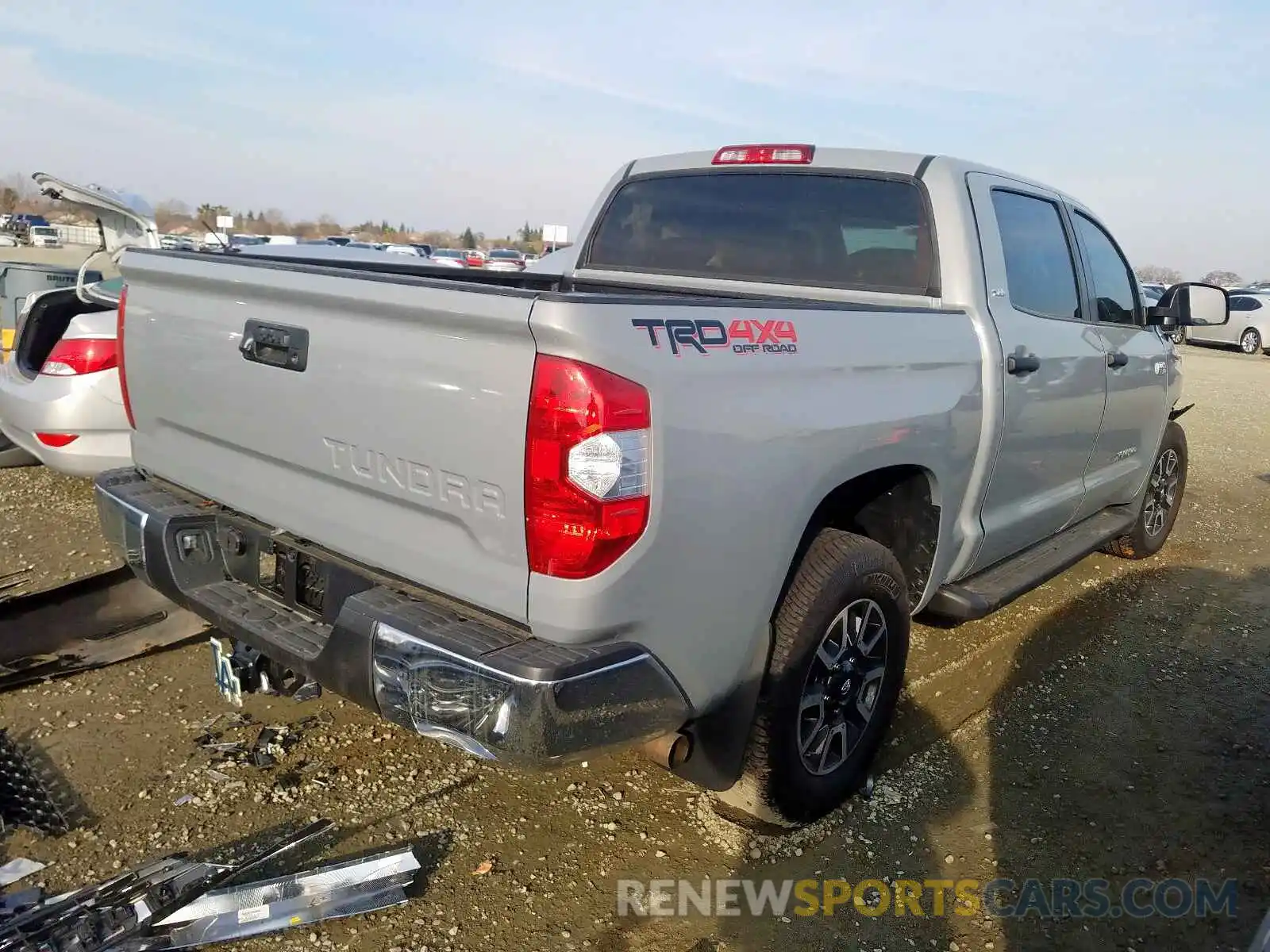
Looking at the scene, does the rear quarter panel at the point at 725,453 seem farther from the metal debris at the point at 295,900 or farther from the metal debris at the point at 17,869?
the metal debris at the point at 17,869

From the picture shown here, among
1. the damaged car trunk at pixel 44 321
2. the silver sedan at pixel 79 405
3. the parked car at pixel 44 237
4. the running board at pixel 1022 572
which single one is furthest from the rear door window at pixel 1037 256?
the parked car at pixel 44 237

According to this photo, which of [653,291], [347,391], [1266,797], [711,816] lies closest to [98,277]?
[653,291]

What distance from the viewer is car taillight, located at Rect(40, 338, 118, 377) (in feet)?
16.3

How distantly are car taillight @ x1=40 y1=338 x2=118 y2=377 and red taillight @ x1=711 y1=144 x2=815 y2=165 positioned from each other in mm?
3353

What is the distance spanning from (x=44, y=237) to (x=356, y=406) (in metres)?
34.7

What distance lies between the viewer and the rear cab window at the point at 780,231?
11.4 ft

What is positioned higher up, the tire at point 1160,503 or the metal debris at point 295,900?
the tire at point 1160,503

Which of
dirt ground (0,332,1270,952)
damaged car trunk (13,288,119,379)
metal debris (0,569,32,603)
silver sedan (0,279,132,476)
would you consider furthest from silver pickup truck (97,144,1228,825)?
damaged car trunk (13,288,119,379)

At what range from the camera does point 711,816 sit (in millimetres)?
3012

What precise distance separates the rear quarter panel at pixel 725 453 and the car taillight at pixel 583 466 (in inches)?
1.2

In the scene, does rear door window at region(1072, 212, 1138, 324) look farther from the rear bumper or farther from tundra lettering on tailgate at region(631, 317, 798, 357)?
the rear bumper

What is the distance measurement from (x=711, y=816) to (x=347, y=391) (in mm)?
1764

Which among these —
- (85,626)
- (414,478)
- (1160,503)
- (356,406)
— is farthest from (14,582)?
(1160,503)

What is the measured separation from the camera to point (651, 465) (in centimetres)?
202
